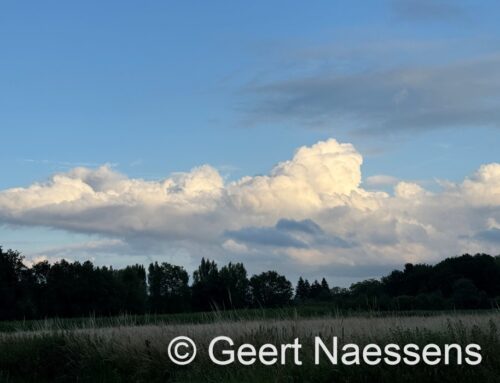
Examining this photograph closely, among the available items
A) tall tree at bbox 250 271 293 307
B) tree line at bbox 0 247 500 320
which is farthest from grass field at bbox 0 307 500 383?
tall tree at bbox 250 271 293 307

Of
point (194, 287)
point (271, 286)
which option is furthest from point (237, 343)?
point (194, 287)

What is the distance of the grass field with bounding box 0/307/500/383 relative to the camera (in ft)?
38.6

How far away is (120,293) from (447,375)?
9459 centimetres

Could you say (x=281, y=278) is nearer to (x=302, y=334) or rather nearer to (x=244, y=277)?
(x=244, y=277)

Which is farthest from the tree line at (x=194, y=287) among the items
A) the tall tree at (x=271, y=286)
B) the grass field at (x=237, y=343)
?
the grass field at (x=237, y=343)

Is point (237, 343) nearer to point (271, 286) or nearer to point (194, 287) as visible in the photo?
point (271, 286)

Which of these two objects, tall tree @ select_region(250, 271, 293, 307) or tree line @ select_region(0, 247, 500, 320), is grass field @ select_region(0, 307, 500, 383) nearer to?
tree line @ select_region(0, 247, 500, 320)

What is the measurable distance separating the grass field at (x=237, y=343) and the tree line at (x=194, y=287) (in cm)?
2326

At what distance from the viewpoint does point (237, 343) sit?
1535 centimetres

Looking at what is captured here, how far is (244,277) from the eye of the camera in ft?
255

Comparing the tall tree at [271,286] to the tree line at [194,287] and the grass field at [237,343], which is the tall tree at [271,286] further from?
the grass field at [237,343]

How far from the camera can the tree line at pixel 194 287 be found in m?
58.2

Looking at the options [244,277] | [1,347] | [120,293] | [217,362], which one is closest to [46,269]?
[120,293]

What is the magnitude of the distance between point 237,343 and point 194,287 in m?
75.4
